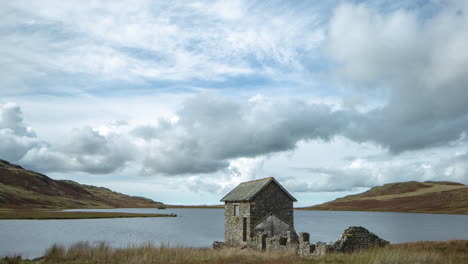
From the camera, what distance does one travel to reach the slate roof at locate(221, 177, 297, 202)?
37.8 m

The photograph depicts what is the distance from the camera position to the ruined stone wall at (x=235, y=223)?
38094 mm

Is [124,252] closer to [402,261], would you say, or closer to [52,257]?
[52,257]

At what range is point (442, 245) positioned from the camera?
2859 centimetres

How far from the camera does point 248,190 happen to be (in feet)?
132

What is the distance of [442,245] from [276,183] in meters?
15.9

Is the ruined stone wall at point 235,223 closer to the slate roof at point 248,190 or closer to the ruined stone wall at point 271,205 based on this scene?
the slate roof at point 248,190

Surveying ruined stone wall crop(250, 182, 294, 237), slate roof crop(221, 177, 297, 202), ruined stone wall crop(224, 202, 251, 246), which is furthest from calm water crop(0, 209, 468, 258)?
ruined stone wall crop(250, 182, 294, 237)

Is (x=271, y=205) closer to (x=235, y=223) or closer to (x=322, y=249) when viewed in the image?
(x=235, y=223)

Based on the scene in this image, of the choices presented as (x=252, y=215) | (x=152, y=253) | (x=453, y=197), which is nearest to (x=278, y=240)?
(x=252, y=215)

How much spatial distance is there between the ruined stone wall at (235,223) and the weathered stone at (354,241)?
539 inches

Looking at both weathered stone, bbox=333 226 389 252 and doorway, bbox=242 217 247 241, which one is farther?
doorway, bbox=242 217 247 241

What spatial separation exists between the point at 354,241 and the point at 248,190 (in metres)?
16.4

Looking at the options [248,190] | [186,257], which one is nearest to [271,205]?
[248,190]

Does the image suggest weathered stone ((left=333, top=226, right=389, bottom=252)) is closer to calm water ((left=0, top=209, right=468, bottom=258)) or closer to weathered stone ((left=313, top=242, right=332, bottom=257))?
weathered stone ((left=313, top=242, right=332, bottom=257))
